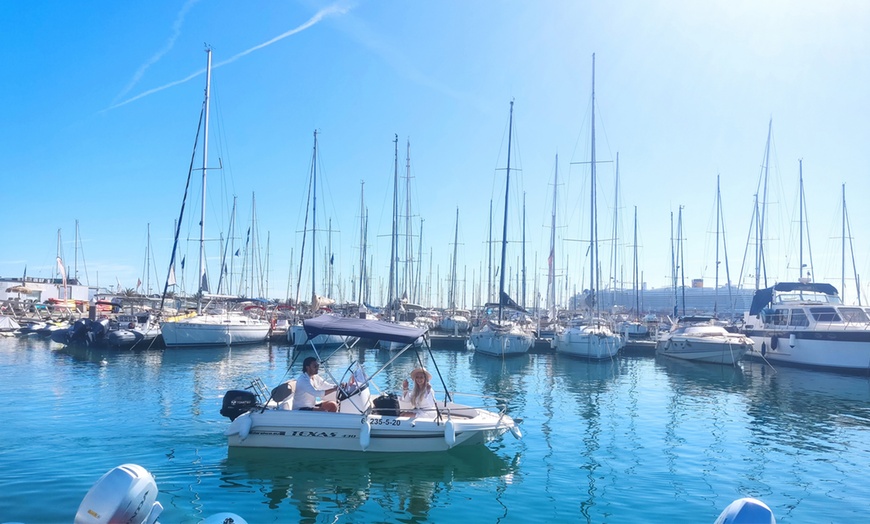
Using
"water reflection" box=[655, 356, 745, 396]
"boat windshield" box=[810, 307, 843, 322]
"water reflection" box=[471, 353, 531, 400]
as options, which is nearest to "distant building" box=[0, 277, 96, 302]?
"water reflection" box=[471, 353, 531, 400]

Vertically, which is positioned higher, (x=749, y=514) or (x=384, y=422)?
(x=749, y=514)

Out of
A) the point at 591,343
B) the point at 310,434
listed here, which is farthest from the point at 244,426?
the point at 591,343

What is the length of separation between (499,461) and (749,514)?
8243mm

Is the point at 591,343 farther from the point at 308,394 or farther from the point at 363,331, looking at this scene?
the point at 308,394

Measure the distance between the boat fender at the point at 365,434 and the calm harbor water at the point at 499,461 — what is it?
422 mm

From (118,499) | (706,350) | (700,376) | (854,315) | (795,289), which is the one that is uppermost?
(795,289)

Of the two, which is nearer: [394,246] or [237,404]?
[237,404]

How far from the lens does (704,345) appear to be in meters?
38.1

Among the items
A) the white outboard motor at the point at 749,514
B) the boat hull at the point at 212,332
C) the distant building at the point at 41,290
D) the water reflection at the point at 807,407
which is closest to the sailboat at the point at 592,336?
the water reflection at the point at 807,407

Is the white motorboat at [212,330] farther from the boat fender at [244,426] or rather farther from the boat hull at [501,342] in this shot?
the boat fender at [244,426]

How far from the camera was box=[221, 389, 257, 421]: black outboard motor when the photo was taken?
14.1 metres

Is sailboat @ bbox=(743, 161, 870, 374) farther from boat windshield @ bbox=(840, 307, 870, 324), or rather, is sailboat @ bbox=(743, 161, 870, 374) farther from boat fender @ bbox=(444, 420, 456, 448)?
boat fender @ bbox=(444, 420, 456, 448)

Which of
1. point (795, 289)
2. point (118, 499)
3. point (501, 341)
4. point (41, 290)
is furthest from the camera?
point (41, 290)

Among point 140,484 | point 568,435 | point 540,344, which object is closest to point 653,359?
point 540,344
